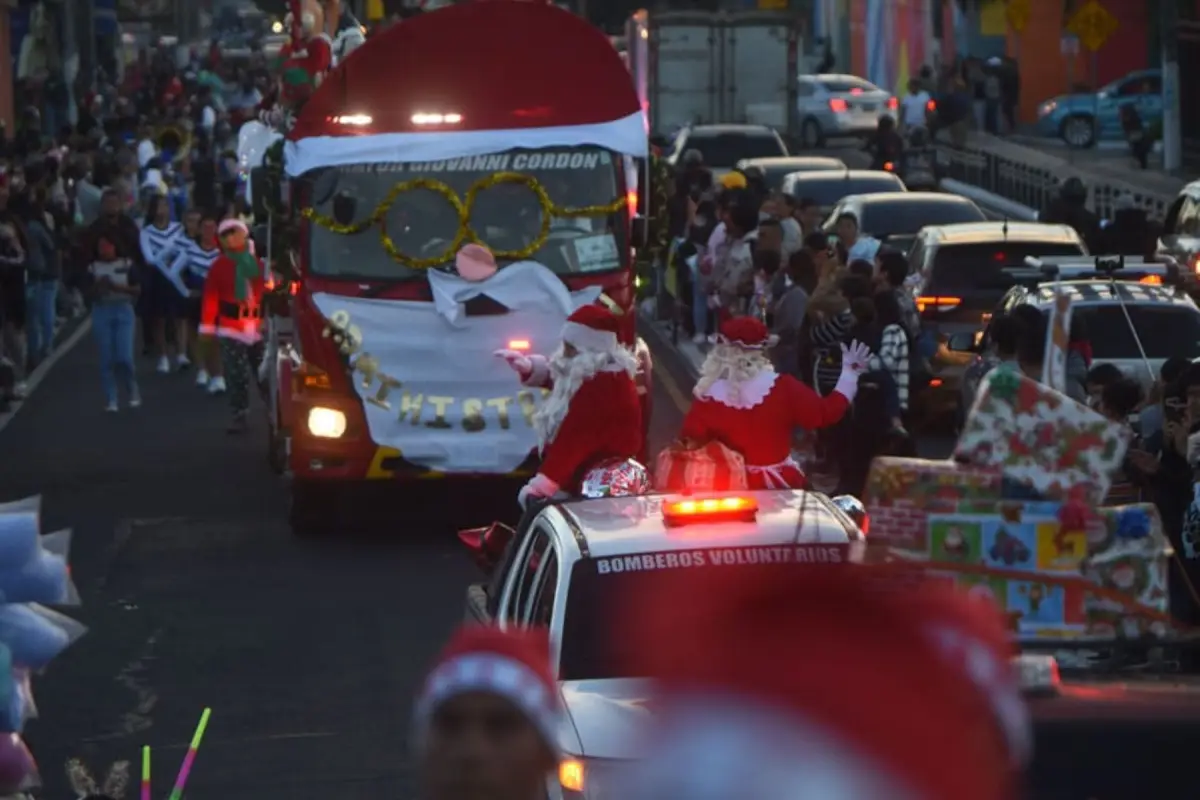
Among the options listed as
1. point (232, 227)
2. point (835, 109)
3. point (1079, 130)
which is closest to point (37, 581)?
point (232, 227)

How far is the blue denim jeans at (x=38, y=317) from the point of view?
25.0m

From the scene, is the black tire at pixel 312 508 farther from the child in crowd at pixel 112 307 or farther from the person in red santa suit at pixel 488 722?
the person in red santa suit at pixel 488 722

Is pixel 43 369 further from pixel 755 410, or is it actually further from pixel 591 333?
pixel 755 410

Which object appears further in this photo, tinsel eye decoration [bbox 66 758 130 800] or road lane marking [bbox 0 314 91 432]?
road lane marking [bbox 0 314 91 432]

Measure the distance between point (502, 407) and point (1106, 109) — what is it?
125ft

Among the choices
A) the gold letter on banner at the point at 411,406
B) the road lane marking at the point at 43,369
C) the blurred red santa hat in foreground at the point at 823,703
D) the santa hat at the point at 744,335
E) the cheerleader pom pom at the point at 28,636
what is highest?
the blurred red santa hat in foreground at the point at 823,703

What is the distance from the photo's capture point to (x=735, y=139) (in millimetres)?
39250

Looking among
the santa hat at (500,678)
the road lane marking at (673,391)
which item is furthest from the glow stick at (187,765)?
the road lane marking at (673,391)

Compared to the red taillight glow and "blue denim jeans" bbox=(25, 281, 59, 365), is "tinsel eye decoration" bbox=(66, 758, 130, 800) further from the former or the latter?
"blue denim jeans" bbox=(25, 281, 59, 365)

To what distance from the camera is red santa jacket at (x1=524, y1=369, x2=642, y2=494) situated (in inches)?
421

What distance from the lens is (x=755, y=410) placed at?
10133 mm

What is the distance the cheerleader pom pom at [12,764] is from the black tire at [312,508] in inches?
346

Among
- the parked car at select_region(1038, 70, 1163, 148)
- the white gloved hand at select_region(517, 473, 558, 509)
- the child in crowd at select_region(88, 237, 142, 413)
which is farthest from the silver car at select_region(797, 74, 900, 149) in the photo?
the white gloved hand at select_region(517, 473, 558, 509)

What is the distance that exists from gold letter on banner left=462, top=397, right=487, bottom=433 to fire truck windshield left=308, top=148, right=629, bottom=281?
0.86 m
